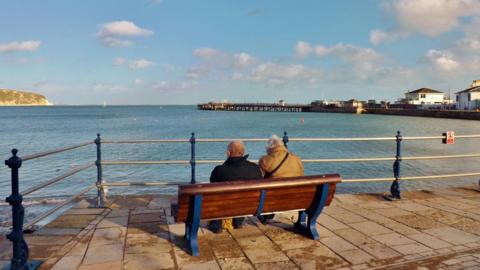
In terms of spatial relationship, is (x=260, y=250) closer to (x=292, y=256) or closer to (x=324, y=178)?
(x=292, y=256)

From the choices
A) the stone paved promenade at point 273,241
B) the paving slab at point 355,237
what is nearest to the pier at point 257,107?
the stone paved promenade at point 273,241

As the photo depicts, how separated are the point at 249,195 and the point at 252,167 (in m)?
0.58

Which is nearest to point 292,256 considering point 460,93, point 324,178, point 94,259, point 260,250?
point 260,250

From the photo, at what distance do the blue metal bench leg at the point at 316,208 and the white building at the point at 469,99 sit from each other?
3477 inches

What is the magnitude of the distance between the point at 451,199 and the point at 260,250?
4.61 m

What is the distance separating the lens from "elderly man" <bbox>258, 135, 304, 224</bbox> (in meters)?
5.09

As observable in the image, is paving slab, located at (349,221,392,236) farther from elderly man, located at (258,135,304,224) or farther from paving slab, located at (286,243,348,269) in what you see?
elderly man, located at (258,135,304,224)

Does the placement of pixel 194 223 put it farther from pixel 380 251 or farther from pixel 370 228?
pixel 370 228

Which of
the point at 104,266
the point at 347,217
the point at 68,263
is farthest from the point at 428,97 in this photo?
the point at 68,263

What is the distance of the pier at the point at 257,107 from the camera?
5974 inches

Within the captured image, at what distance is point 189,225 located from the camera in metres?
4.67

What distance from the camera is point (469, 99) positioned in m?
83.1

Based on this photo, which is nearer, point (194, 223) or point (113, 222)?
point (194, 223)

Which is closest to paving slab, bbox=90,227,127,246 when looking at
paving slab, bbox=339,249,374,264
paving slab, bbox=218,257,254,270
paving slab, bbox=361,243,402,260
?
paving slab, bbox=218,257,254,270
